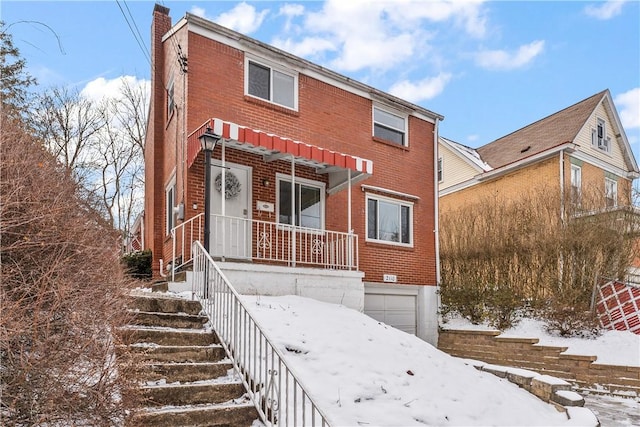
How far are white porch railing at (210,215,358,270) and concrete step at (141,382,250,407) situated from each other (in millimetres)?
4579

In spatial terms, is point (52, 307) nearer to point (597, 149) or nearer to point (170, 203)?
point (170, 203)

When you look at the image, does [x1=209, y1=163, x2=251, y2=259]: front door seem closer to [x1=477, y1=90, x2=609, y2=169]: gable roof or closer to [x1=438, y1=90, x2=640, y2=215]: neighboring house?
[x1=438, y1=90, x2=640, y2=215]: neighboring house

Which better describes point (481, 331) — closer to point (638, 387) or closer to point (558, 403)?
point (638, 387)


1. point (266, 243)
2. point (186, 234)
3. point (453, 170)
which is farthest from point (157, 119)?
point (453, 170)

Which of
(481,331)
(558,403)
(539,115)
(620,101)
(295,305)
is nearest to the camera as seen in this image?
(558,403)

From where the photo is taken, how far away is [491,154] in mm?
21641

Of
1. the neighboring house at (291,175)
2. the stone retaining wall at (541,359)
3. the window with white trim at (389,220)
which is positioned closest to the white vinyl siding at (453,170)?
the neighboring house at (291,175)

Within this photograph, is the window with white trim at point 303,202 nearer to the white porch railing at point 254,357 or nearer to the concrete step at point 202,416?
the white porch railing at point 254,357

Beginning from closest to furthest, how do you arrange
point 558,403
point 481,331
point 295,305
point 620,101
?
point 558,403, point 295,305, point 481,331, point 620,101

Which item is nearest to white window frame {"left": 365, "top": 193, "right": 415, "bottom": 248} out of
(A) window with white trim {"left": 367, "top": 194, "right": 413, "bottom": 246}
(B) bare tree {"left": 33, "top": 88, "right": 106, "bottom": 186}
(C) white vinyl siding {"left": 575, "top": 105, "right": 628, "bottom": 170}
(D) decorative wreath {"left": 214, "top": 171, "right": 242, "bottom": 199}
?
(A) window with white trim {"left": 367, "top": 194, "right": 413, "bottom": 246}

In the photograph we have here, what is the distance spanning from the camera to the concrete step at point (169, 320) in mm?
5534

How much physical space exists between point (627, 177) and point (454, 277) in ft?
41.8

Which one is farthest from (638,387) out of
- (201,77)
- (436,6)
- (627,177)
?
(627,177)

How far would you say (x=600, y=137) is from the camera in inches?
778
